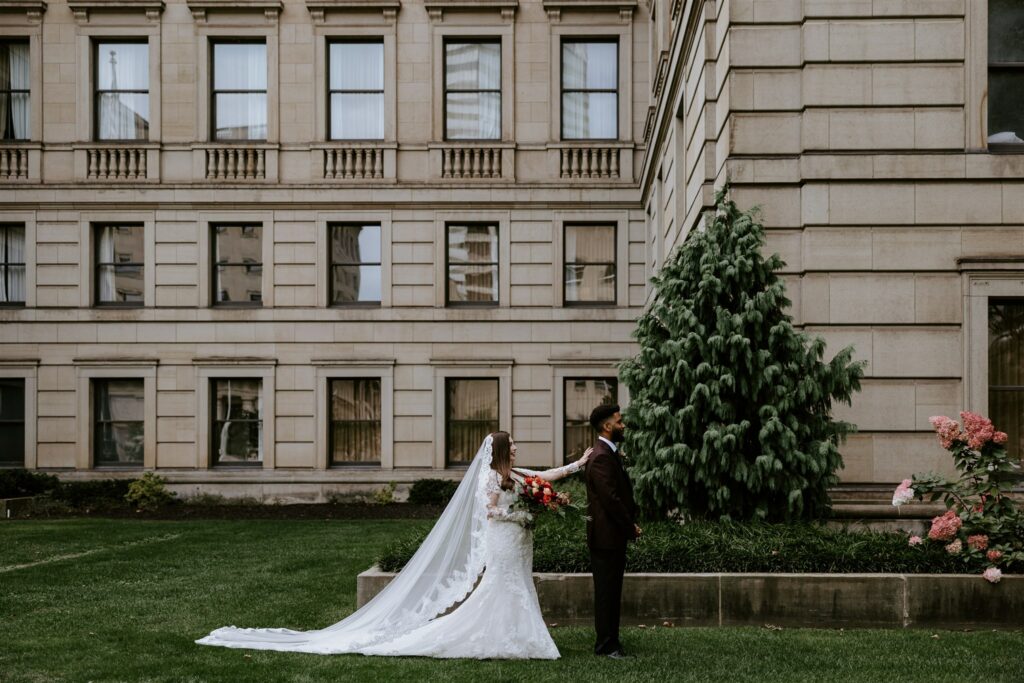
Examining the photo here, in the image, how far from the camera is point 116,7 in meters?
21.8

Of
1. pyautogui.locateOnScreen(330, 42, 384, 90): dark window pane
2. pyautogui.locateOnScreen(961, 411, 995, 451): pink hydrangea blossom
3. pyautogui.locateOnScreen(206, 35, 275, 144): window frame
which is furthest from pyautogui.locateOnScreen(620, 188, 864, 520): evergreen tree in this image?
pyautogui.locateOnScreen(206, 35, 275, 144): window frame

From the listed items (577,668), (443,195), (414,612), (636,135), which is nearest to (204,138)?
(443,195)

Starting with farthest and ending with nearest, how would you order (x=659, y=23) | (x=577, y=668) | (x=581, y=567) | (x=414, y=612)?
(x=659, y=23)
(x=581, y=567)
(x=414, y=612)
(x=577, y=668)

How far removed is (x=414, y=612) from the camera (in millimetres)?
8328

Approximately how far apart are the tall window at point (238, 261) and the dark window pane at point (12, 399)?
5504mm

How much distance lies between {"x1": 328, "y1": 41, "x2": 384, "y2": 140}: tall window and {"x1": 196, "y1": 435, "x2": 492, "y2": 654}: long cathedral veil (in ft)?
50.9

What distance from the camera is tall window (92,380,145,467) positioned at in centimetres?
2205

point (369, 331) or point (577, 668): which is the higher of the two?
point (369, 331)

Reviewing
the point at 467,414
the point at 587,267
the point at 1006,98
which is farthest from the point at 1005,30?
the point at 467,414

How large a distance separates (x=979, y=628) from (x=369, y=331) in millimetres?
15755

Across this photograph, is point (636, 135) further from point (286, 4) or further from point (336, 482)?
point (336, 482)

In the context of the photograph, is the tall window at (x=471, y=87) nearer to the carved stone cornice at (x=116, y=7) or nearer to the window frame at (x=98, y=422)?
the carved stone cornice at (x=116, y=7)

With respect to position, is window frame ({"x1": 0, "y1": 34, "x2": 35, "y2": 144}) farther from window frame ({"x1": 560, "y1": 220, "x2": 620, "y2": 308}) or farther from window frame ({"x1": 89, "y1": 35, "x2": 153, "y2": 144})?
window frame ({"x1": 560, "y1": 220, "x2": 620, "y2": 308})

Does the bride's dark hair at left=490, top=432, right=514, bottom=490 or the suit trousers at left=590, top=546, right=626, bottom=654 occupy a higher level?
the bride's dark hair at left=490, top=432, right=514, bottom=490
